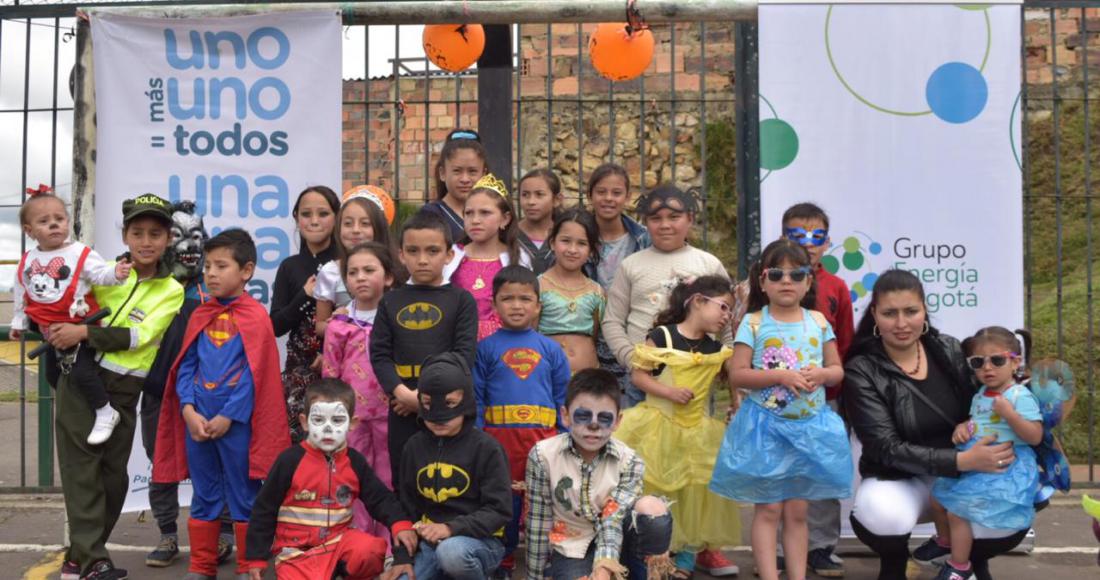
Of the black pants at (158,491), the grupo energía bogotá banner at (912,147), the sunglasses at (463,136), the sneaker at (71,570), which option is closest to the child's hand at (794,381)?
the grupo energía bogotá banner at (912,147)

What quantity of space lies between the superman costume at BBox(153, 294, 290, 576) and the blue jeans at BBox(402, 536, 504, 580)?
2.71 ft

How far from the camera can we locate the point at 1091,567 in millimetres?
4855

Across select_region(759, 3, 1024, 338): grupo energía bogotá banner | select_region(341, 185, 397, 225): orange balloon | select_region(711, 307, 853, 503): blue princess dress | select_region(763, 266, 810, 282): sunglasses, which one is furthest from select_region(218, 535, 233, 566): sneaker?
select_region(759, 3, 1024, 338): grupo energía bogotá banner

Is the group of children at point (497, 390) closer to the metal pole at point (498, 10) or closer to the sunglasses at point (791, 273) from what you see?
the sunglasses at point (791, 273)

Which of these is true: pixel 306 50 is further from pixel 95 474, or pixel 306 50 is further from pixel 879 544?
pixel 879 544

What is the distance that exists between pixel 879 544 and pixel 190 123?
11.9ft

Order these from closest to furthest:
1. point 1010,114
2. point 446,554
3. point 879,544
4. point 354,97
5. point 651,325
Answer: point 446,554 < point 879,544 < point 651,325 < point 1010,114 < point 354,97

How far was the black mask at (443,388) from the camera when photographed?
157 inches

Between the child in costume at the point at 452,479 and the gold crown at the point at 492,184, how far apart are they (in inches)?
40.4

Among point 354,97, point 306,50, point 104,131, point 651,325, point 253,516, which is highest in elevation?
point 354,97

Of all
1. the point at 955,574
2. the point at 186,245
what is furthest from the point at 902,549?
the point at 186,245

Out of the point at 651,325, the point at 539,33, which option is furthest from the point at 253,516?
the point at 539,33

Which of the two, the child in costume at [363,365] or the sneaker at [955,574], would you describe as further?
the child in costume at [363,365]

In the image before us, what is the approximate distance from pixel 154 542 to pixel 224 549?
1.92 ft
